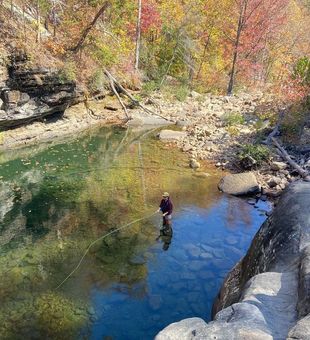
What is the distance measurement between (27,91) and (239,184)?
46.5 feet

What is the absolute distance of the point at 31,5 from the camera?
2639 cm

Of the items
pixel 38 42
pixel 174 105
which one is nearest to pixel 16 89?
pixel 38 42

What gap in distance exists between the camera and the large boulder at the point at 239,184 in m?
17.6

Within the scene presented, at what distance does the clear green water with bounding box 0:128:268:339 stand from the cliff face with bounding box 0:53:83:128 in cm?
276

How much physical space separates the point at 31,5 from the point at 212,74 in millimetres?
19805

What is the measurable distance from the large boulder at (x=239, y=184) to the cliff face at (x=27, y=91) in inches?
501

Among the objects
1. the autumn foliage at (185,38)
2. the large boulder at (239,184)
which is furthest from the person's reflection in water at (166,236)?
the autumn foliage at (185,38)

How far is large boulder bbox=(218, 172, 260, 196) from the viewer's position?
17578mm

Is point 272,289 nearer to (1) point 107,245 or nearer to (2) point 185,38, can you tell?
(1) point 107,245

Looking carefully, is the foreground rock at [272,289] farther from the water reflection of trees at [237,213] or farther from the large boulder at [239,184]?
the large boulder at [239,184]

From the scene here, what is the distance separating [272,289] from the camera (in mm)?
7160

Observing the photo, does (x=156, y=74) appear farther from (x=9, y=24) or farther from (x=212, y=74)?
(x=9, y=24)

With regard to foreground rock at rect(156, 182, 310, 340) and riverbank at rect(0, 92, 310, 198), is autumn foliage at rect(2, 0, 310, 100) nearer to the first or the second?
riverbank at rect(0, 92, 310, 198)

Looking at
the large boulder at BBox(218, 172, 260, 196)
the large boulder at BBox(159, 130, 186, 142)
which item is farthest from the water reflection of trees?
the large boulder at BBox(159, 130, 186, 142)
